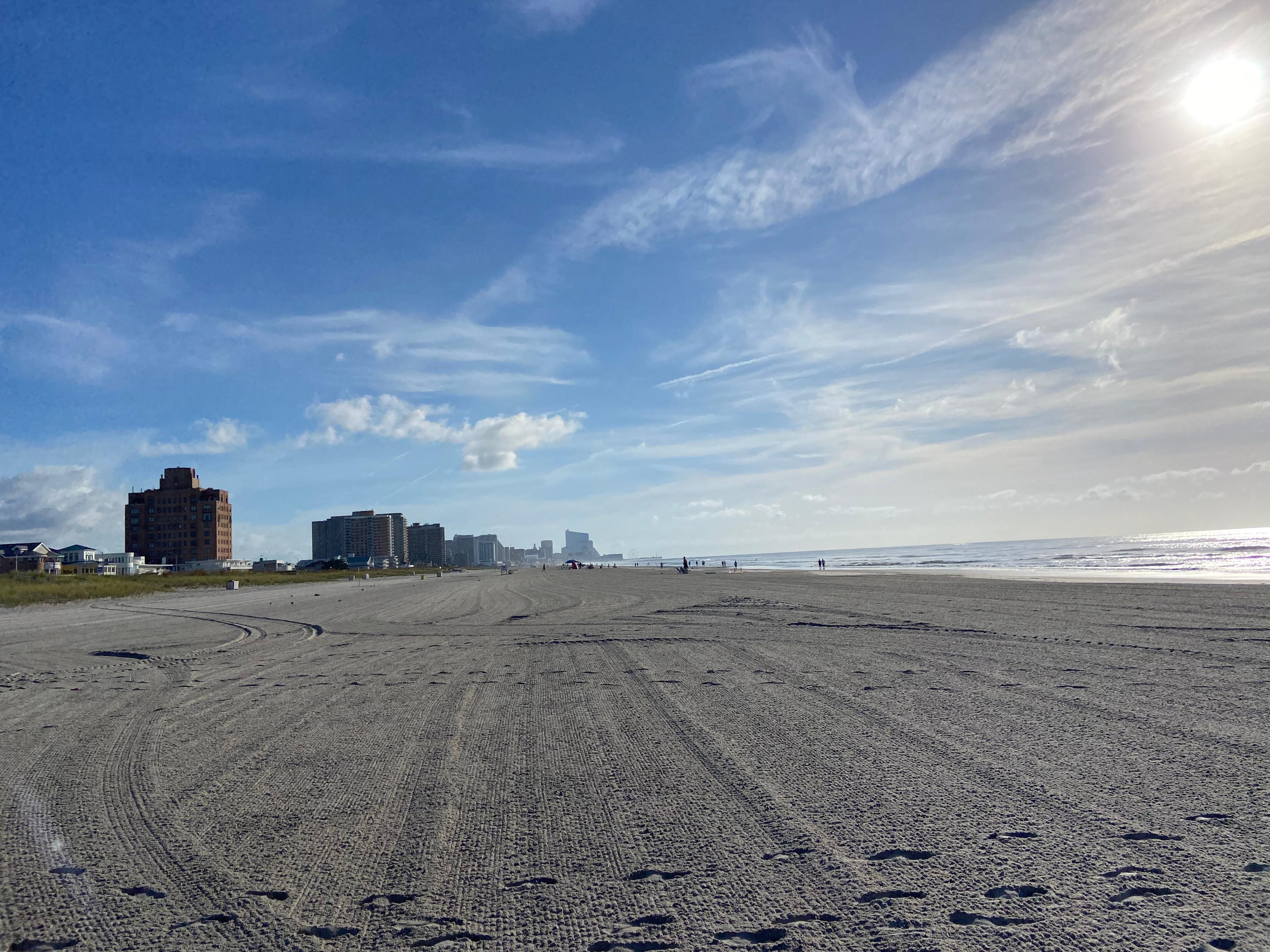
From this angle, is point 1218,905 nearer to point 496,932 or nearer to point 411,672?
point 496,932

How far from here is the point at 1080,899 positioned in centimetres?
330

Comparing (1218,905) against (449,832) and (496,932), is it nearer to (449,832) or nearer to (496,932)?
(496,932)

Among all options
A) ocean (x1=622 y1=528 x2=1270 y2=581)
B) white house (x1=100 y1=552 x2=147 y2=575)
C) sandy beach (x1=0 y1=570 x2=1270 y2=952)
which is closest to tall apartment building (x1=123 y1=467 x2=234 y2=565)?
white house (x1=100 y1=552 x2=147 y2=575)

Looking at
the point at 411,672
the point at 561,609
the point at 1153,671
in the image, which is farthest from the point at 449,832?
the point at 561,609

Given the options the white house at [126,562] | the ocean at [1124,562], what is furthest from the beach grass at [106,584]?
the ocean at [1124,562]

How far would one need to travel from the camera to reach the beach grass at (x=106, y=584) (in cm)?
4088

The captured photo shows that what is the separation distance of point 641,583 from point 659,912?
4559cm

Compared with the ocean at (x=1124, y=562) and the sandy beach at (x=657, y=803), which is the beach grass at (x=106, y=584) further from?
the ocean at (x=1124, y=562)

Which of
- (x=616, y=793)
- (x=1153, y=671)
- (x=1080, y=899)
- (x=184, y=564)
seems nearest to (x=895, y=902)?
(x=1080, y=899)

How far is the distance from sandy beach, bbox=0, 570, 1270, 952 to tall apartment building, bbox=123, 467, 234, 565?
6465 inches

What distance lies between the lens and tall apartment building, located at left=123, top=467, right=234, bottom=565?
15562 centimetres

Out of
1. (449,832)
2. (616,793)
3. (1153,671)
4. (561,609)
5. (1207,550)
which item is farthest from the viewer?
(1207,550)

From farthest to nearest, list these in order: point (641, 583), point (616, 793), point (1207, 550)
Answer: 1. point (1207, 550)
2. point (641, 583)
3. point (616, 793)

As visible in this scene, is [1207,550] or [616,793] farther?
[1207,550]
